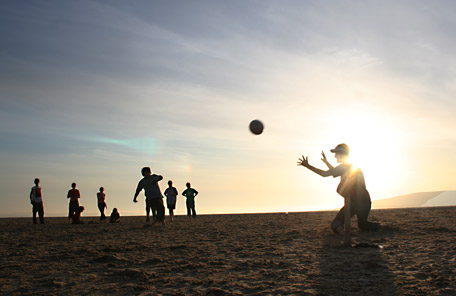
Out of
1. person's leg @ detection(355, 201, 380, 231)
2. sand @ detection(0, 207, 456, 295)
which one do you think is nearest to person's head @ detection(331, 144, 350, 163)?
sand @ detection(0, 207, 456, 295)

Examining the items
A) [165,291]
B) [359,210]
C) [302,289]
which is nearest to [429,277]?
[302,289]

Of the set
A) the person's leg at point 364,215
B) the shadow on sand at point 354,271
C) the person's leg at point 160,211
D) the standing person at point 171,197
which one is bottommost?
the shadow on sand at point 354,271

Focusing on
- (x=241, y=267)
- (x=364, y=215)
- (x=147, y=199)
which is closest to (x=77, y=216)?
(x=147, y=199)

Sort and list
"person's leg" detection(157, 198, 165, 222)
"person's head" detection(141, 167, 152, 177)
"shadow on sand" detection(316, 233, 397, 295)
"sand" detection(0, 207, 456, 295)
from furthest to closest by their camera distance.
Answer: "person's head" detection(141, 167, 152, 177)
"person's leg" detection(157, 198, 165, 222)
"sand" detection(0, 207, 456, 295)
"shadow on sand" detection(316, 233, 397, 295)

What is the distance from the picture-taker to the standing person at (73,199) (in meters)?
17.9

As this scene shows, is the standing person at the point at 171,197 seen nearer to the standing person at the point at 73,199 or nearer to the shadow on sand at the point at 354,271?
the standing person at the point at 73,199

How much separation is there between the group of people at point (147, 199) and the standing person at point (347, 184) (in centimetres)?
729

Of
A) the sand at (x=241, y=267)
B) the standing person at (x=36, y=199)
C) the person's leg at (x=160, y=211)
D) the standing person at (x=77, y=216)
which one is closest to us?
the sand at (x=241, y=267)

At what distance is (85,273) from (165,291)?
1.75 m

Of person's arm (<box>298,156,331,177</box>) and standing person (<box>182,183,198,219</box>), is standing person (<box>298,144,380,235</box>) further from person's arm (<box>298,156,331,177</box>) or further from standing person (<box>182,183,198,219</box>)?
standing person (<box>182,183,198,219</box>)

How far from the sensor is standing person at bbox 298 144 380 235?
795 cm

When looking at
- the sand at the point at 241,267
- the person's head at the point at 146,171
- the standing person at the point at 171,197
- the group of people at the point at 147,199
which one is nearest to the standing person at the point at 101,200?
the group of people at the point at 147,199

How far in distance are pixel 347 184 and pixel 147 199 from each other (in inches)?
376

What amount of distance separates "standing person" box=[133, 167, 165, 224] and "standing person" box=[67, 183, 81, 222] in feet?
16.8
